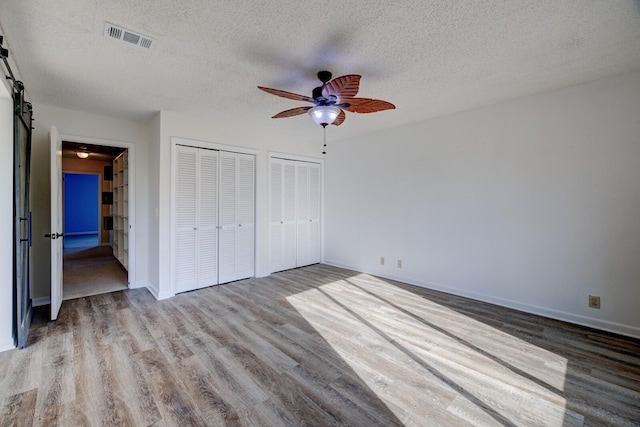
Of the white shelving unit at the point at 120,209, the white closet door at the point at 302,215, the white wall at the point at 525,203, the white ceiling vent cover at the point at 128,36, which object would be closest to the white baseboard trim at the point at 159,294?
the white shelving unit at the point at 120,209

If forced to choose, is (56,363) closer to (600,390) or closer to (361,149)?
(600,390)

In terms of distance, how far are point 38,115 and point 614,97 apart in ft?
21.1

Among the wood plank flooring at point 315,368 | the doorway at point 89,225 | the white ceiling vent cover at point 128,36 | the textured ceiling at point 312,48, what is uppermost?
Answer: the textured ceiling at point 312,48

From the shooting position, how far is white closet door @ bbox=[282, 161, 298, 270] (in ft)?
16.8

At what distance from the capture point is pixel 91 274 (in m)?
4.93

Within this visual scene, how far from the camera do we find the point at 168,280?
3771mm

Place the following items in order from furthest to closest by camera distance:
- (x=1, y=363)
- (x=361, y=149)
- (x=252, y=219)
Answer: (x=361, y=149) < (x=252, y=219) < (x=1, y=363)

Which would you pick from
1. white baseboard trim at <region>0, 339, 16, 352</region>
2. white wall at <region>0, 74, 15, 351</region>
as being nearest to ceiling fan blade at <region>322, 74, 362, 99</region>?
white wall at <region>0, 74, 15, 351</region>

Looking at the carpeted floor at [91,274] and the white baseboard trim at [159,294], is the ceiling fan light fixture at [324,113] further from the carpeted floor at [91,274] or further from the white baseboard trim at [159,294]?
the carpeted floor at [91,274]

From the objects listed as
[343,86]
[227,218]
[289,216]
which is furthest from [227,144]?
[343,86]

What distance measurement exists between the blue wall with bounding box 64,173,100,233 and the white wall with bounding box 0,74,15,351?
9.65 meters

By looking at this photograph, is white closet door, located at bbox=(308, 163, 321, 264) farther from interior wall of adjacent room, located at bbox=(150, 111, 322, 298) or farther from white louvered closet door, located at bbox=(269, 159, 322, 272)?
interior wall of adjacent room, located at bbox=(150, 111, 322, 298)

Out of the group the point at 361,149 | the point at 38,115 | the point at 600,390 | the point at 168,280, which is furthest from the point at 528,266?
the point at 38,115

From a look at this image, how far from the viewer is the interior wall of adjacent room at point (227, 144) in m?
3.71
